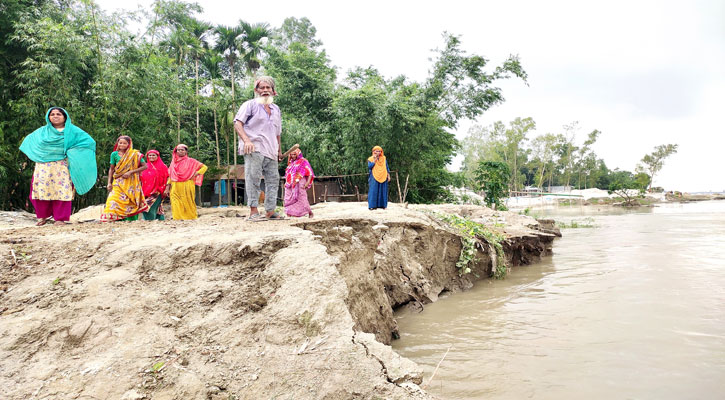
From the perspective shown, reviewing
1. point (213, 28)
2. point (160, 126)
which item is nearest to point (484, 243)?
point (160, 126)

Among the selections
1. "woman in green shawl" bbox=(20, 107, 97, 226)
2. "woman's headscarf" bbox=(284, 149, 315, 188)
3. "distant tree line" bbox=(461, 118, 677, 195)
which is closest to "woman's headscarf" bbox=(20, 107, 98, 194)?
"woman in green shawl" bbox=(20, 107, 97, 226)

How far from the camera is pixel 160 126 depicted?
13.3m

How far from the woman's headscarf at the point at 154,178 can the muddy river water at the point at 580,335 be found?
4.25m

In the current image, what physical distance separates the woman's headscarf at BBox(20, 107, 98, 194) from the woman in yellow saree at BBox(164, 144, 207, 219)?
1.32 meters

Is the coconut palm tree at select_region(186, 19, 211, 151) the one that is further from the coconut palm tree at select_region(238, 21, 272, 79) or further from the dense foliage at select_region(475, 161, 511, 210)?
the dense foliage at select_region(475, 161, 511, 210)

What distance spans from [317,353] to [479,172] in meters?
14.2

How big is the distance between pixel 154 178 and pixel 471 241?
5020mm

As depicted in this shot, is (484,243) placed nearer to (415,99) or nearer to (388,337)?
(388,337)

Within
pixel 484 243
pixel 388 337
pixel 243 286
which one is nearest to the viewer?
pixel 243 286

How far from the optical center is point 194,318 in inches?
93.7

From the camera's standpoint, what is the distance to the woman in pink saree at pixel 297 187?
595 centimetres

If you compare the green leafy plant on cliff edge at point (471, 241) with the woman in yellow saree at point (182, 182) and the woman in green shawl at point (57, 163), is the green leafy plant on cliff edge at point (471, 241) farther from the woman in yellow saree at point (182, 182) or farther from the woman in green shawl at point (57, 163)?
the woman in green shawl at point (57, 163)

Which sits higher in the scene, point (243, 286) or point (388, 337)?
point (243, 286)

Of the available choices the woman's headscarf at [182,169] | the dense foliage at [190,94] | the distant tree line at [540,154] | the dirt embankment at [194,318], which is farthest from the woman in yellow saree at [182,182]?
the distant tree line at [540,154]
